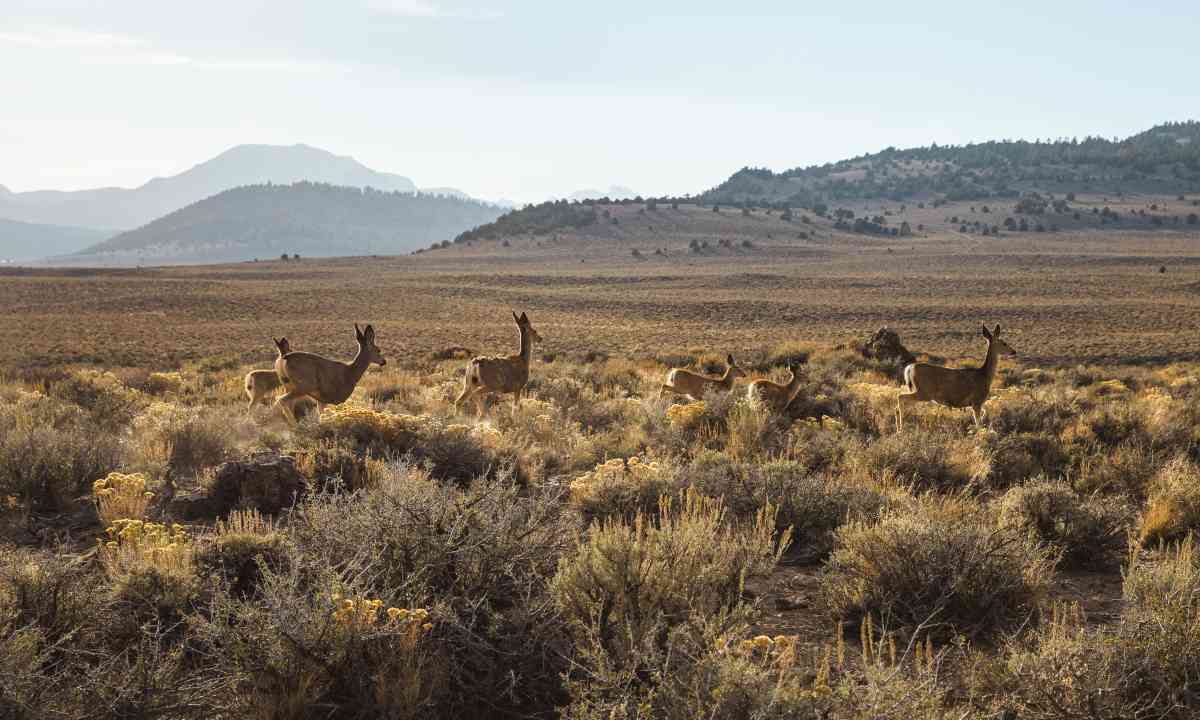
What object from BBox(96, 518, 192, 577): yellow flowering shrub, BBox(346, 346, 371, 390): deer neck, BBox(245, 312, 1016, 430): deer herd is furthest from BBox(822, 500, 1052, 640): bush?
BBox(346, 346, 371, 390): deer neck

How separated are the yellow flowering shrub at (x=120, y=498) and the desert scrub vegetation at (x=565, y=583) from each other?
3 cm

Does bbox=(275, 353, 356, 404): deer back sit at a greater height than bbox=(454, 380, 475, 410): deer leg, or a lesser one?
greater

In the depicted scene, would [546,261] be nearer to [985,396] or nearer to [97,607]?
[985,396]

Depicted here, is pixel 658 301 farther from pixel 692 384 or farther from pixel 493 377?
pixel 493 377

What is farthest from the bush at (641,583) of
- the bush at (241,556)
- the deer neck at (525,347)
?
the deer neck at (525,347)

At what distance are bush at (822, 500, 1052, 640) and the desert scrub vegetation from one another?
0.06ft

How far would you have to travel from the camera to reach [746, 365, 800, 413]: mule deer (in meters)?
13.2

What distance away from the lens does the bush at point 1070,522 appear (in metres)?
6.52

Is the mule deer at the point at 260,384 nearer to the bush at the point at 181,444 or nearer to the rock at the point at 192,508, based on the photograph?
the bush at the point at 181,444

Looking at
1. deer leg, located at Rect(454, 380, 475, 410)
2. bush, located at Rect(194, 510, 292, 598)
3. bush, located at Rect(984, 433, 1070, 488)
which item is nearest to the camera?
bush, located at Rect(194, 510, 292, 598)

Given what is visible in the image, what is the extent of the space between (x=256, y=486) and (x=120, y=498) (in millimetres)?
1032

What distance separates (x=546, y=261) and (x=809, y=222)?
46.9m

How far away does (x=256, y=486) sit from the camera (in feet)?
23.5

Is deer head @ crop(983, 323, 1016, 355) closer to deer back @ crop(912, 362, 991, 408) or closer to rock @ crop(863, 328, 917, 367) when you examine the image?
deer back @ crop(912, 362, 991, 408)
